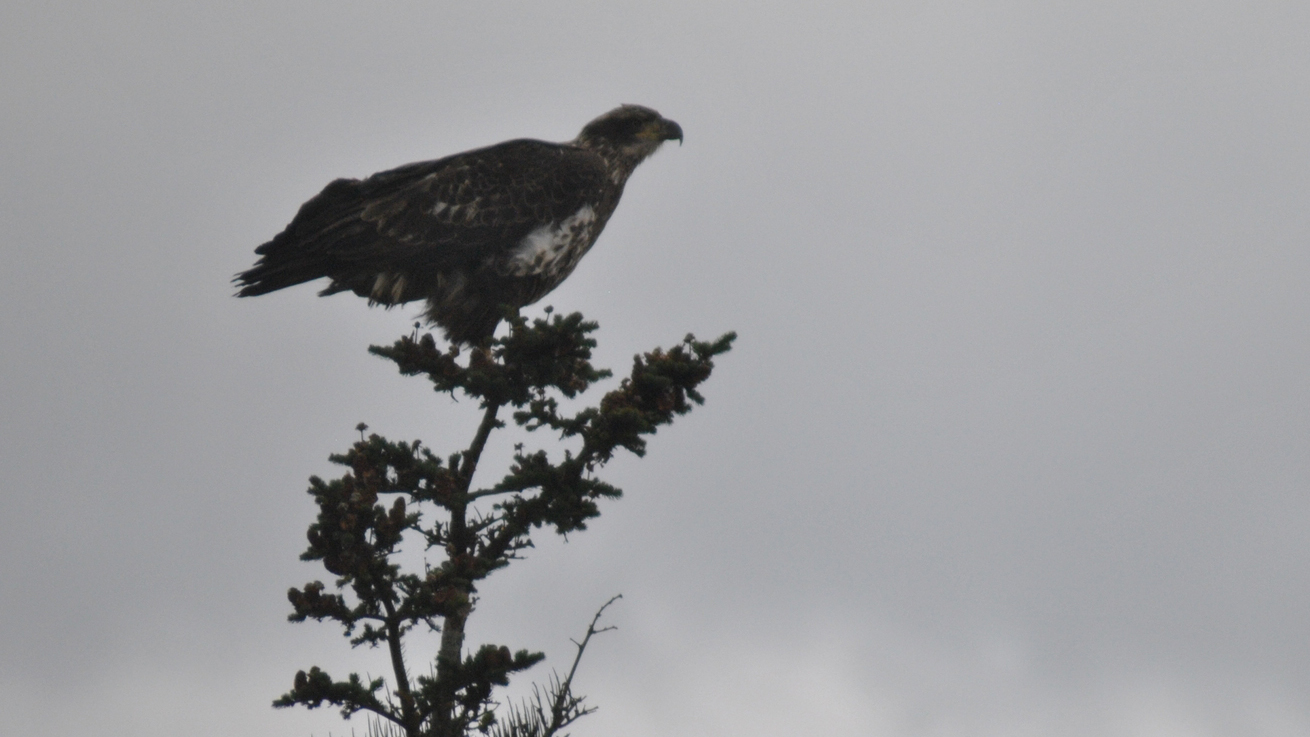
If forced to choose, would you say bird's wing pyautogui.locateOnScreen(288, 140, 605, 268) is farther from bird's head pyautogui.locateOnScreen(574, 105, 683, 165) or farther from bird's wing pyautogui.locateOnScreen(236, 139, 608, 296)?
bird's head pyautogui.locateOnScreen(574, 105, 683, 165)

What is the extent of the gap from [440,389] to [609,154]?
4051 mm

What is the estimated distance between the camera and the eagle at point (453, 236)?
8.73m

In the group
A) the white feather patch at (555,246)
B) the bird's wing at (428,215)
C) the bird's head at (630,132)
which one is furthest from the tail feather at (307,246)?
the bird's head at (630,132)

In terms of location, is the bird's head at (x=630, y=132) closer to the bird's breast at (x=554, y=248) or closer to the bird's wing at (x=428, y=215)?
the bird's wing at (x=428, y=215)

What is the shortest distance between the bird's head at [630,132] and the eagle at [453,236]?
0.76 meters

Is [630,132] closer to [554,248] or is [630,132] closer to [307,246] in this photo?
[554,248]

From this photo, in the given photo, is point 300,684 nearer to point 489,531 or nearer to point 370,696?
point 370,696

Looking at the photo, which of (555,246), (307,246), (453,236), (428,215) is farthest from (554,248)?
(307,246)

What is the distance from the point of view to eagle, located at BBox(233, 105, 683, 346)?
28.7ft

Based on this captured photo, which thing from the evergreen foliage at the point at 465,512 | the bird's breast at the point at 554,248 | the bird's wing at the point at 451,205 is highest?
the bird's wing at the point at 451,205

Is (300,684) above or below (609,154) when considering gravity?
below

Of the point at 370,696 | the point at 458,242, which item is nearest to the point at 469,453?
the point at 370,696

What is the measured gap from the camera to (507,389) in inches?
265

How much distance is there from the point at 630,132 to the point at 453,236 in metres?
2.25
